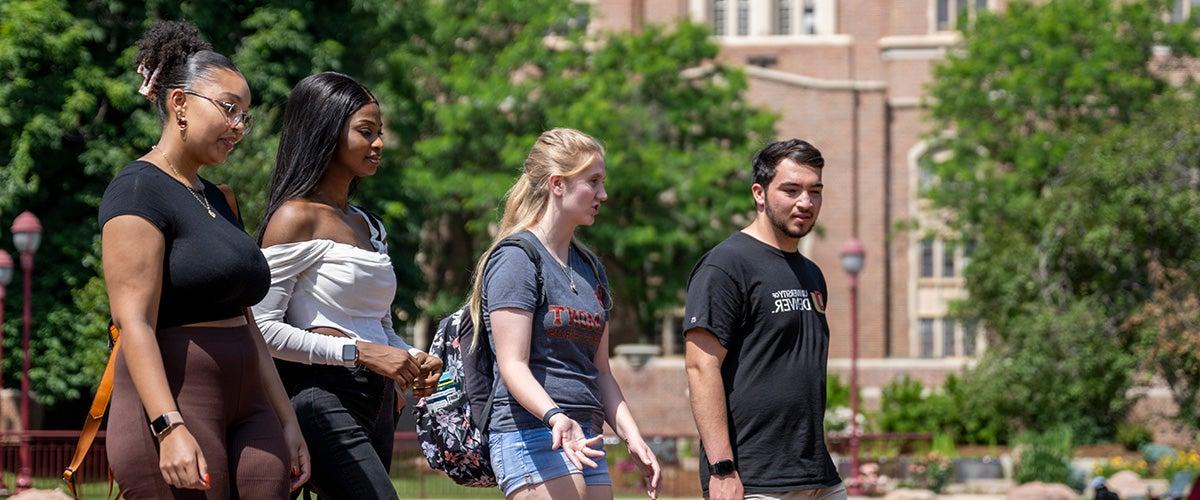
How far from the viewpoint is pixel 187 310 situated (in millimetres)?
4598

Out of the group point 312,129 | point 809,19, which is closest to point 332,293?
point 312,129

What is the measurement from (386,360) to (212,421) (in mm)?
929

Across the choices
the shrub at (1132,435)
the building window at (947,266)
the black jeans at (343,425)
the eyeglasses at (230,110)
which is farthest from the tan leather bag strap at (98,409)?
the building window at (947,266)

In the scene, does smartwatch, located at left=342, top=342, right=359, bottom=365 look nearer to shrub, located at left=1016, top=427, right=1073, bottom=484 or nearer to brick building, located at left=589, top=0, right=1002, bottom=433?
shrub, located at left=1016, top=427, right=1073, bottom=484

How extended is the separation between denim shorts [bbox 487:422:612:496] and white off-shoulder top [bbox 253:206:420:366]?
42cm

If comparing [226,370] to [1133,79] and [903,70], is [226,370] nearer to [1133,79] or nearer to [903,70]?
[1133,79]

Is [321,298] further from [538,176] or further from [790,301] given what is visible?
[790,301]

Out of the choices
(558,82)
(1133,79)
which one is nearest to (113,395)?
(558,82)

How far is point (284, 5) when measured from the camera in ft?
95.6

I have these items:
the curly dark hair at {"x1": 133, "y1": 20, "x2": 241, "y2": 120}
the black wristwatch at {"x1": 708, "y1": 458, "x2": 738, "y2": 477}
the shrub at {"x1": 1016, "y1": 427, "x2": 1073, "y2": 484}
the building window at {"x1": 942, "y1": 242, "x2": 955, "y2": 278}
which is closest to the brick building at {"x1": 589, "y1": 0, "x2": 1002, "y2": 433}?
the building window at {"x1": 942, "y1": 242, "x2": 955, "y2": 278}

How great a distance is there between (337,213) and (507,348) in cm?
70

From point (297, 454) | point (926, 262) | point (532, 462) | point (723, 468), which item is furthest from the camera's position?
point (926, 262)

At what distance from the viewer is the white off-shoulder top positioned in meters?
5.38

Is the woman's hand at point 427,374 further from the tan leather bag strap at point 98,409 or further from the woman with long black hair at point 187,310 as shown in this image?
the tan leather bag strap at point 98,409
